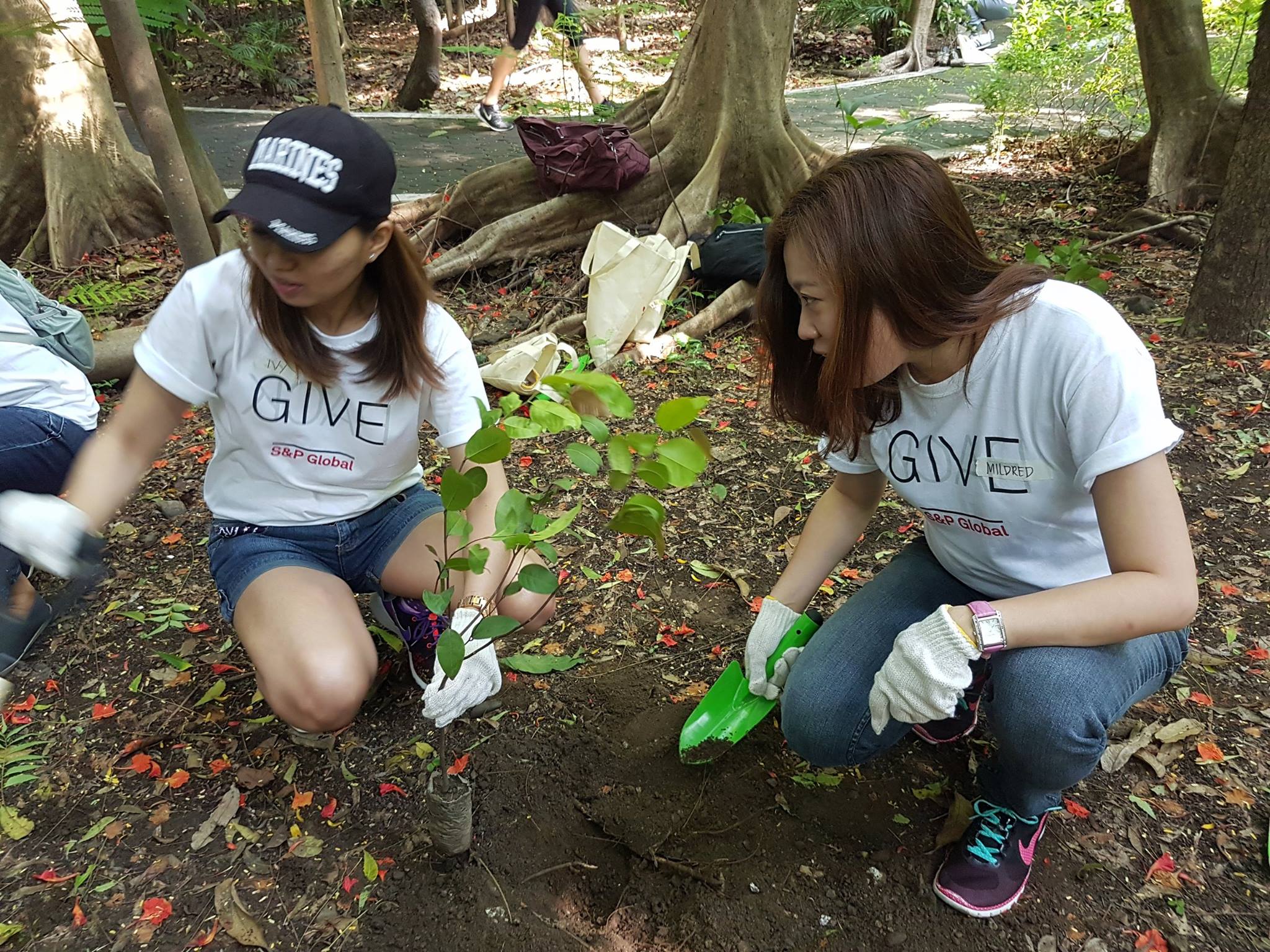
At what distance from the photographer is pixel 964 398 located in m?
1.40

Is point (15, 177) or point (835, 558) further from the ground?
point (15, 177)

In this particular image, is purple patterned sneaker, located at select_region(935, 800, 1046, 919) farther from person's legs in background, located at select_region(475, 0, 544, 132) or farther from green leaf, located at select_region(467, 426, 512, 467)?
person's legs in background, located at select_region(475, 0, 544, 132)

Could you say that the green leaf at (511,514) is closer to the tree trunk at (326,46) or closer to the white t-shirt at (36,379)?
the white t-shirt at (36,379)

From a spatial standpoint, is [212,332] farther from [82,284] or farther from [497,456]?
[82,284]

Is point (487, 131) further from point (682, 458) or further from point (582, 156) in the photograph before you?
point (682, 458)

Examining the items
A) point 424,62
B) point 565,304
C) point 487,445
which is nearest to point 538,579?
point 487,445

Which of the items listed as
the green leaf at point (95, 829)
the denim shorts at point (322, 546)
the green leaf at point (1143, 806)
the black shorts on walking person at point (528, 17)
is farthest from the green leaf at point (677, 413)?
the black shorts on walking person at point (528, 17)

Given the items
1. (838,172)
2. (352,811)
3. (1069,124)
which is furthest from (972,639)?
(1069,124)

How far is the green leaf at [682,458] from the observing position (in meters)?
1.03

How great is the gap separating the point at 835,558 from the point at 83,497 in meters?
1.47

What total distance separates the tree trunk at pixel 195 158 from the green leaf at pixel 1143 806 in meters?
3.63

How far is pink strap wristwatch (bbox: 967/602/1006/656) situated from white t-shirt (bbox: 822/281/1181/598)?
0.22m

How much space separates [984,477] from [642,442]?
0.74m

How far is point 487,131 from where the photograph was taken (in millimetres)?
7148
